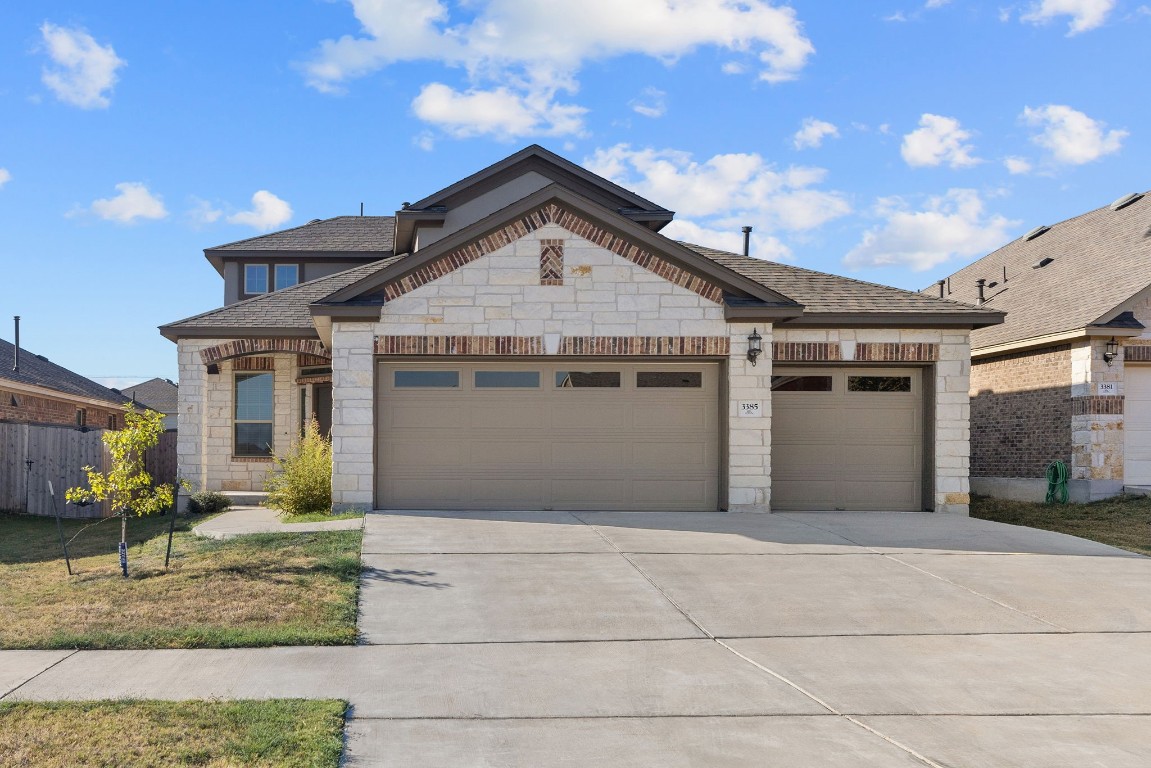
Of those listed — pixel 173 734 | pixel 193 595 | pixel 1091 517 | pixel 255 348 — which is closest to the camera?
pixel 173 734

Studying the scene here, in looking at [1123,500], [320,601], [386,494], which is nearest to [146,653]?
[320,601]

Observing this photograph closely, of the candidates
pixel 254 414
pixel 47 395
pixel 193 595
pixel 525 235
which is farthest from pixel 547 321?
pixel 47 395

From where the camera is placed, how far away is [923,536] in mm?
12812

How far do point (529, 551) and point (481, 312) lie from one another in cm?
443

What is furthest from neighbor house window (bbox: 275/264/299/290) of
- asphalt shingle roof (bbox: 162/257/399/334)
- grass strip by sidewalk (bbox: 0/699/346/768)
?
grass strip by sidewalk (bbox: 0/699/346/768)

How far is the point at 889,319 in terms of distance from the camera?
15.1 metres

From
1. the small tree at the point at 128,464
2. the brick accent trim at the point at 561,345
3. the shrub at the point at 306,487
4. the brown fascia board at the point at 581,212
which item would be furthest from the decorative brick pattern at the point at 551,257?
the small tree at the point at 128,464

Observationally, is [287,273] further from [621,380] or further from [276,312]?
[621,380]

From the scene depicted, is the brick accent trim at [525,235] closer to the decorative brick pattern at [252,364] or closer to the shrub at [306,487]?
the shrub at [306,487]

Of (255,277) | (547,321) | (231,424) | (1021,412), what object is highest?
(255,277)

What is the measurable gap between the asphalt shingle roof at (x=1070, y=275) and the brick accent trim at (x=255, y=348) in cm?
1403

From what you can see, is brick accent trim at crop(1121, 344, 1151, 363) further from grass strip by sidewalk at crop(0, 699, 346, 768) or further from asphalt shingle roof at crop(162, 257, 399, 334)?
grass strip by sidewalk at crop(0, 699, 346, 768)

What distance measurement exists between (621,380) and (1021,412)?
1034 centimetres

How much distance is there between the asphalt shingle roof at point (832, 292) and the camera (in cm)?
1531
